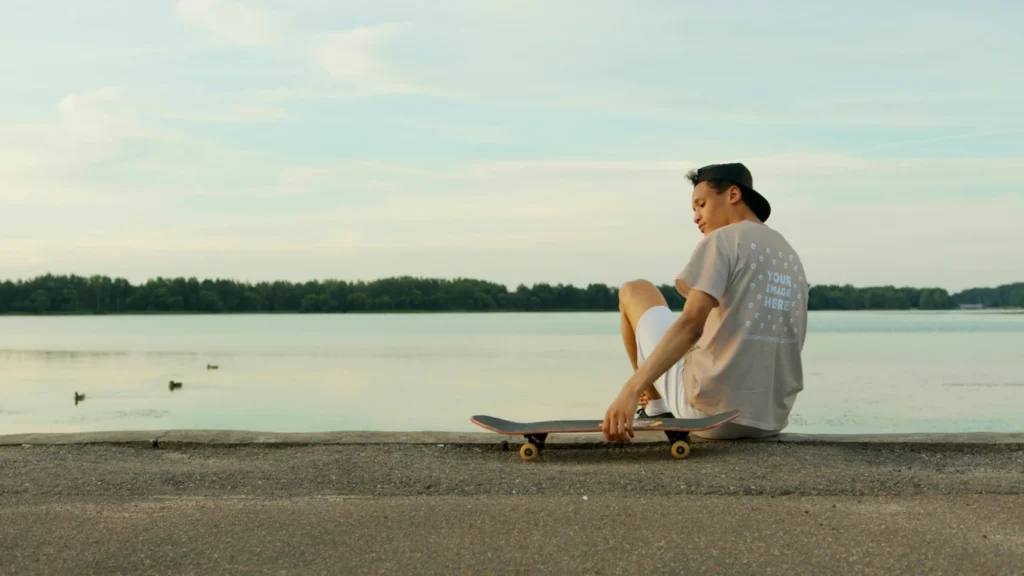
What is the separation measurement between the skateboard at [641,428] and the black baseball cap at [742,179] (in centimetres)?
118

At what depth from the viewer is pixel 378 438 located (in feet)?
18.7

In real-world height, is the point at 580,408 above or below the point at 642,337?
below

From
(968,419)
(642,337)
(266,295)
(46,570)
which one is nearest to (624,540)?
(46,570)

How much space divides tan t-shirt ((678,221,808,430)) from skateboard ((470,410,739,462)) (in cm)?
17

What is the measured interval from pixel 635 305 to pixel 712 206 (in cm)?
79

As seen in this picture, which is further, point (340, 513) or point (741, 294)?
point (741, 294)

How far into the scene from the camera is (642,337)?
5.46m

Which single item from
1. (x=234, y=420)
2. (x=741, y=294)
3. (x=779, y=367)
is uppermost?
(x=741, y=294)

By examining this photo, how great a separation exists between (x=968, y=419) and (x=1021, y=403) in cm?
239

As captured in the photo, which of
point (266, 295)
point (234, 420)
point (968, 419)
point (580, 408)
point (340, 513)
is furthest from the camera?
point (266, 295)

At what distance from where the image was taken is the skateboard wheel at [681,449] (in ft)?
15.9

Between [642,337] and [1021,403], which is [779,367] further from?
[1021,403]

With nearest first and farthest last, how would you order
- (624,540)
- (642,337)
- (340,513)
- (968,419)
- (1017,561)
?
(1017,561), (624,540), (340,513), (642,337), (968,419)

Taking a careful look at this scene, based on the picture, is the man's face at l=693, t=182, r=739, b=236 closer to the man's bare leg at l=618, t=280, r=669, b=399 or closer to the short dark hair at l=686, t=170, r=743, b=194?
the short dark hair at l=686, t=170, r=743, b=194
